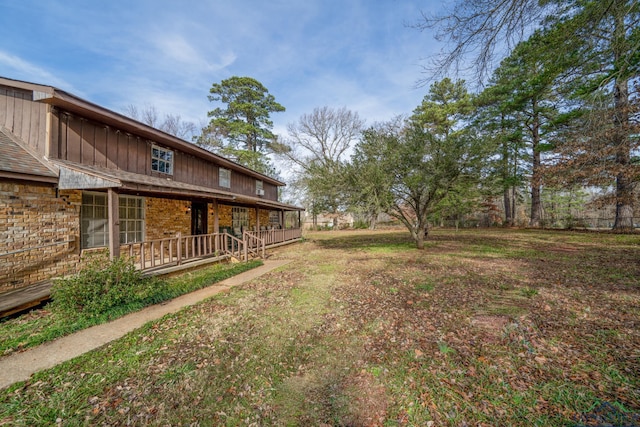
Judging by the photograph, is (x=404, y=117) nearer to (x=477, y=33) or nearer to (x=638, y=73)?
(x=638, y=73)

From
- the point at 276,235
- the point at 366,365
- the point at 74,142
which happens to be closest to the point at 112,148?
the point at 74,142

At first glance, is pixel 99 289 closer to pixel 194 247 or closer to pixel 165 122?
pixel 194 247

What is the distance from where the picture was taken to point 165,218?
9.17 metres

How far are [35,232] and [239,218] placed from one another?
864cm

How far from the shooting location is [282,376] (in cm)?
288

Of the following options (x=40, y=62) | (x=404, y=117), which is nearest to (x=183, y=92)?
(x=40, y=62)

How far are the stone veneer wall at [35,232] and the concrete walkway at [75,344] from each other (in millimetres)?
3128

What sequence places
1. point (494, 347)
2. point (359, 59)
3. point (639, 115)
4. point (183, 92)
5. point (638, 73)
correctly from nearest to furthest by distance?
1. point (494, 347)
2. point (638, 73)
3. point (639, 115)
4. point (359, 59)
5. point (183, 92)

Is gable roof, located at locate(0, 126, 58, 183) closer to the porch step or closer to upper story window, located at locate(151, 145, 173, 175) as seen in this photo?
the porch step

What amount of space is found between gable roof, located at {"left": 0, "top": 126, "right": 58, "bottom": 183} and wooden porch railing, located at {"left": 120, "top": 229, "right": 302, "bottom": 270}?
2.46 meters

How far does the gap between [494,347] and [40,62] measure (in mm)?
19323

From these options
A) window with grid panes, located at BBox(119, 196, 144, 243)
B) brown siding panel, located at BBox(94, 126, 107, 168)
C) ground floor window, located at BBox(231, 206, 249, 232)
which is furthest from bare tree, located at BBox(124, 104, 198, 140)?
window with grid panes, located at BBox(119, 196, 144, 243)

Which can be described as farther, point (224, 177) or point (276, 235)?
point (276, 235)

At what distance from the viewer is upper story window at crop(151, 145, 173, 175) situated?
A: 895 cm
